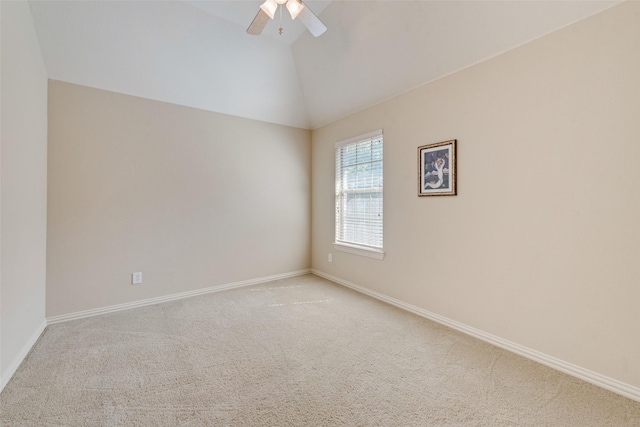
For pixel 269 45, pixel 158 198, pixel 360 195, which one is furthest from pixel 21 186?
pixel 360 195

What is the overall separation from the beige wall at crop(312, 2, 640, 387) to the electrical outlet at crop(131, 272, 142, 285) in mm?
2993

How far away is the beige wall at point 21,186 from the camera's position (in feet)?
5.75

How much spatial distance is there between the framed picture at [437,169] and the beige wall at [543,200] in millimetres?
67

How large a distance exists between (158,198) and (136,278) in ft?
3.04

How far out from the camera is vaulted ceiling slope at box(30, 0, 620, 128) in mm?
2104

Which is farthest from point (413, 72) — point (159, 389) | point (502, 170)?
point (159, 389)

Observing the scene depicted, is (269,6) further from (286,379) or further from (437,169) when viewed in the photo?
(286,379)

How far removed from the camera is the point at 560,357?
6.23 feet

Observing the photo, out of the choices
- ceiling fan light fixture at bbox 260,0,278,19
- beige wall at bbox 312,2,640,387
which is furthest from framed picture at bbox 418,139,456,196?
ceiling fan light fixture at bbox 260,0,278,19

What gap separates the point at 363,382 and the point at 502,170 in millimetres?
1922

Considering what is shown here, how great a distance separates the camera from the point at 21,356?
6.42 ft

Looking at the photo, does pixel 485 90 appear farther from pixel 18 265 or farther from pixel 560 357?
pixel 18 265

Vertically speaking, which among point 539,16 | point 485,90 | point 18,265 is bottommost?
point 18,265

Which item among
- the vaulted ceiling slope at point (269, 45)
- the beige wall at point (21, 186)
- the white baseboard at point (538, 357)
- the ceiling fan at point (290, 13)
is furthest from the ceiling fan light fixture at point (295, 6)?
the white baseboard at point (538, 357)
